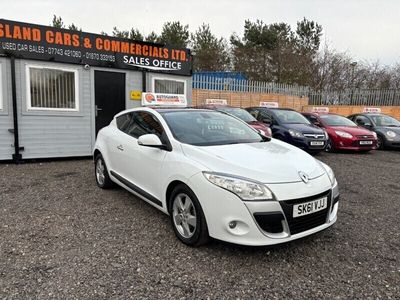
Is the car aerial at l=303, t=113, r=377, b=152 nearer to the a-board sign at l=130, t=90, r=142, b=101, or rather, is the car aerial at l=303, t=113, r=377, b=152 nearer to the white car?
the a-board sign at l=130, t=90, r=142, b=101

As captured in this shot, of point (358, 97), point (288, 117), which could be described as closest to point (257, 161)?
point (288, 117)

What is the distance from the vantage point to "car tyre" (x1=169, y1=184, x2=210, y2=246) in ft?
10.1

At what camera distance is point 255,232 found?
9.27 ft

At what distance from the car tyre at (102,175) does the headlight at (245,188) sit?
287cm

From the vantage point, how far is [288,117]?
10234 mm

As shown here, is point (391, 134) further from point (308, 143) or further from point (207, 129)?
point (207, 129)

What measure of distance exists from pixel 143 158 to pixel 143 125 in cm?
63

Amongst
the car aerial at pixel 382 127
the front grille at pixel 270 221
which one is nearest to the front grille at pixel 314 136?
the car aerial at pixel 382 127

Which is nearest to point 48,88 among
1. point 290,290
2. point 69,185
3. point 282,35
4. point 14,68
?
point 14,68

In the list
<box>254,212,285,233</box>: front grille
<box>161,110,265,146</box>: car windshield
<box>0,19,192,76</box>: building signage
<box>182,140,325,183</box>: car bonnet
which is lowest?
<box>254,212,285,233</box>: front grille

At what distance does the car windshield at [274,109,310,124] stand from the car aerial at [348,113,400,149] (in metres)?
3.12

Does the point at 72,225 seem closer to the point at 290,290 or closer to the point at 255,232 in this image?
the point at 255,232

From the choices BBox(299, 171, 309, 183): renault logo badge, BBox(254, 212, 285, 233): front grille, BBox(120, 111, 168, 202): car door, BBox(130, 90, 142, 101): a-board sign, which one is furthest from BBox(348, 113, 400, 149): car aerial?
BBox(254, 212, 285, 233): front grille

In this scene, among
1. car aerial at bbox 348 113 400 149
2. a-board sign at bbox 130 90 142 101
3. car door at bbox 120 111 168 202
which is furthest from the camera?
car aerial at bbox 348 113 400 149
